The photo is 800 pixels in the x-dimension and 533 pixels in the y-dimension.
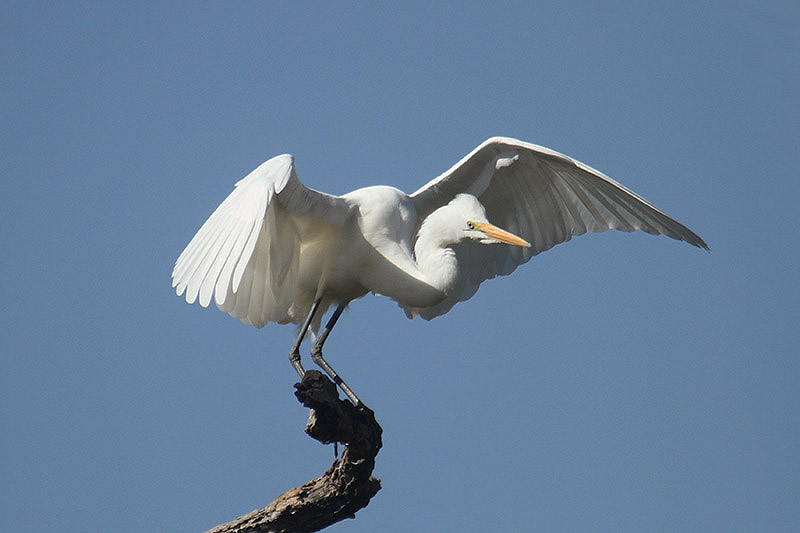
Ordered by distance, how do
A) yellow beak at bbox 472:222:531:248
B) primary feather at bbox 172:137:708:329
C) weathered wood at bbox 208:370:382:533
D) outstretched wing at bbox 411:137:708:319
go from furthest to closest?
outstretched wing at bbox 411:137:708:319
yellow beak at bbox 472:222:531:248
weathered wood at bbox 208:370:382:533
primary feather at bbox 172:137:708:329

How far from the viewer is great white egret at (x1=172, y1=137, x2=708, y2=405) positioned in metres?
6.92

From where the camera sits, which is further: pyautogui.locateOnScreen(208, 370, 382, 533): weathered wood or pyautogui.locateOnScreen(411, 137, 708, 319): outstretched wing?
pyautogui.locateOnScreen(411, 137, 708, 319): outstretched wing

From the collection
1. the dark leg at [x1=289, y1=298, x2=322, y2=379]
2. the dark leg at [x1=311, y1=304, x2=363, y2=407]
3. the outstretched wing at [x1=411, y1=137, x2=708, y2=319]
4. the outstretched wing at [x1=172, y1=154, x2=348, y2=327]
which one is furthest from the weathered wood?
the outstretched wing at [x1=411, y1=137, x2=708, y2=319]

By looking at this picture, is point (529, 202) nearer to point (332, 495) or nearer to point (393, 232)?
point (393, 232)

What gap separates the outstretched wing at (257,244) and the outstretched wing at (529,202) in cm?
128

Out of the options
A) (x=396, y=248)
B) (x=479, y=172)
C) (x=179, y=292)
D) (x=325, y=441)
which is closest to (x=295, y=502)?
(x=325, y=441)

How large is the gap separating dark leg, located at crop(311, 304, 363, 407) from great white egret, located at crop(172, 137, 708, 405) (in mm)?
12

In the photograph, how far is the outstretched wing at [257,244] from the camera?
6.60 metres

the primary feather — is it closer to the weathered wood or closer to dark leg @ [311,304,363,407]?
dark leg @ [311,304,363,407]

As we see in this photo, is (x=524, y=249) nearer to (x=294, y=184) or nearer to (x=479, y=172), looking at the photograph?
(x=479, y=172)

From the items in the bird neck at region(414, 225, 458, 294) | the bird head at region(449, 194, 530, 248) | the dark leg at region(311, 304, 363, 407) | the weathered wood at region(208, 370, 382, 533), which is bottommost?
the weathered wood at region(208, 370, 382, 533)

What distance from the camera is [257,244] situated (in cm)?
751

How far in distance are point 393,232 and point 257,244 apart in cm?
121

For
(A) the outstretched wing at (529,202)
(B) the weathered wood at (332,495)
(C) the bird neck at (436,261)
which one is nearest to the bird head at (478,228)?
(C) the bird neck at (436,261)
